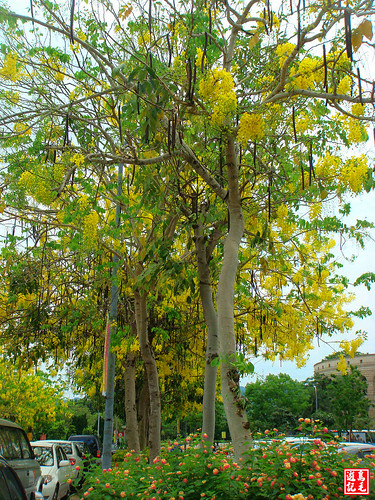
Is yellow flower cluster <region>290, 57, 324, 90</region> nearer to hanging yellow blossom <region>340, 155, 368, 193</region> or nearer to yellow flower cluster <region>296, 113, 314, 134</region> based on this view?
yellow flower cluster <region>296, 113, 314, 134</region>

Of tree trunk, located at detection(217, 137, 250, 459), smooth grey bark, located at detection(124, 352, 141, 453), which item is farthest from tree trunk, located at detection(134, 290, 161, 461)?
tree trunk, located at detection(217, 137, 250, 459)

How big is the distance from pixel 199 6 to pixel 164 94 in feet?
5.82

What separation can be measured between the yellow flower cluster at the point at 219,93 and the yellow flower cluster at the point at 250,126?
200 mm

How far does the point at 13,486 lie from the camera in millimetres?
3477

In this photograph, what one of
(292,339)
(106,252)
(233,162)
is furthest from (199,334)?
(233,162)

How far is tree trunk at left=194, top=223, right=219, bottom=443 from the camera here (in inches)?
284

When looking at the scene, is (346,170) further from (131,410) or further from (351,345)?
(131,410)

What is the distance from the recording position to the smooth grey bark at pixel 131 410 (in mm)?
11992

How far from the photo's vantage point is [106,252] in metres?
10.2

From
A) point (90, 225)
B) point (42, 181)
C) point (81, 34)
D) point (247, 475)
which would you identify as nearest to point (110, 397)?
point (90, 225)

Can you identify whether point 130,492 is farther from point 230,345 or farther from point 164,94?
point 164,94

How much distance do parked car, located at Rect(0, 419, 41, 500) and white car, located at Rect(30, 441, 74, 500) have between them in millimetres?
1936
